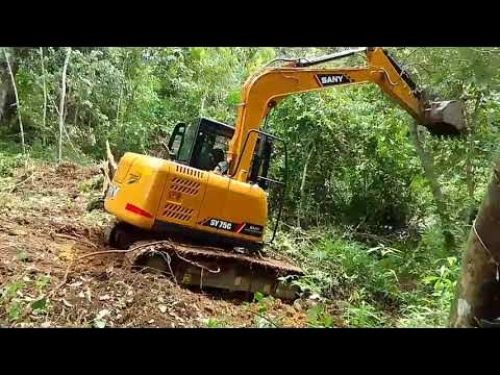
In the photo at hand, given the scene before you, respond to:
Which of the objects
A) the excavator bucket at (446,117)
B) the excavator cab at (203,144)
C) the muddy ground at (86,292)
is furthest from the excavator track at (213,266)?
the excavator bucket at (446,117)

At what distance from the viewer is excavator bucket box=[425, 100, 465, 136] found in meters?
5.82

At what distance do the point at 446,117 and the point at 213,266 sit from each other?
10.2 feet

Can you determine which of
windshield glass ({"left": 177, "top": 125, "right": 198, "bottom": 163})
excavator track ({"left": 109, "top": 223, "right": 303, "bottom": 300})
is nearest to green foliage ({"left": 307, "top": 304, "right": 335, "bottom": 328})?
excavator track ({"left": 109, "top": 223, "right": 303, "bottom": 300})

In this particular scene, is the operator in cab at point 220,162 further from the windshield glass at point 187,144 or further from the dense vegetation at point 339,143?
the dense vegetation at point 339,143

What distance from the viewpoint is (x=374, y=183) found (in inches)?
336

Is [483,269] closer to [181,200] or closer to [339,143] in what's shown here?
[181,200]

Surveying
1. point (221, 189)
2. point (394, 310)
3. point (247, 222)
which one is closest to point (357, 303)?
point (394, 310)

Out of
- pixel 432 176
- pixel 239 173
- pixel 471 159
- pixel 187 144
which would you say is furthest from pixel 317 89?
pixel 432 176

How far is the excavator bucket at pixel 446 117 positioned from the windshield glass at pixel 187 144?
107 inches

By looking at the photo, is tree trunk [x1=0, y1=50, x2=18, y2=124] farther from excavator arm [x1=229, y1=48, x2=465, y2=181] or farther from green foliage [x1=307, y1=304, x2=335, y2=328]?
green foliage [x1=307, y1=304, x2=335, y2=328]

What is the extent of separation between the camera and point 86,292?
12.6 ft
